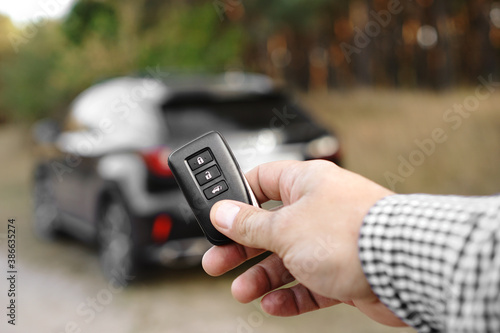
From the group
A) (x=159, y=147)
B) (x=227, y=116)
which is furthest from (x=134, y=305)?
(x=227, y=116)

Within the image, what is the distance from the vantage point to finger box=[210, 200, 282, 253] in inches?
59.9

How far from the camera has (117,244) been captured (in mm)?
5375

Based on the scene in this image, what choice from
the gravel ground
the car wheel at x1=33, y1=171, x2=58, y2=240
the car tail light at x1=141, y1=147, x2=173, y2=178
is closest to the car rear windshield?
the car tail light at x1=141, y1=147, x2=173, y2=178

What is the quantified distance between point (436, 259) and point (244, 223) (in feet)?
1.74

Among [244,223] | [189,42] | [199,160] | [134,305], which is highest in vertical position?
[189,42]

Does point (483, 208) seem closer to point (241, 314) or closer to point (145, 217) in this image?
point (241, 314)

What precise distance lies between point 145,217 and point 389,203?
12.6 feet

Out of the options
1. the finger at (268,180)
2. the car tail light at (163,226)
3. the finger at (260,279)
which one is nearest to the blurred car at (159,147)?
the car tail light at (163,226)

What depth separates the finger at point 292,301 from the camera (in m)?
1.77

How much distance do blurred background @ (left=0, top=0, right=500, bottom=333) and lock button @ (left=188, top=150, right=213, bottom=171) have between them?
2.84m

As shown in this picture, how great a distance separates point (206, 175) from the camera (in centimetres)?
170

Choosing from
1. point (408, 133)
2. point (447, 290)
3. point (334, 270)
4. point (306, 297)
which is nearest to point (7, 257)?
point (306, 297)

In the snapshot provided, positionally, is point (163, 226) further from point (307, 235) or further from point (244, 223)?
point (307, 235)

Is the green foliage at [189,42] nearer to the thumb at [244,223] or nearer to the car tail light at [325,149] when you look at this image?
the car tail light at [325,149]
